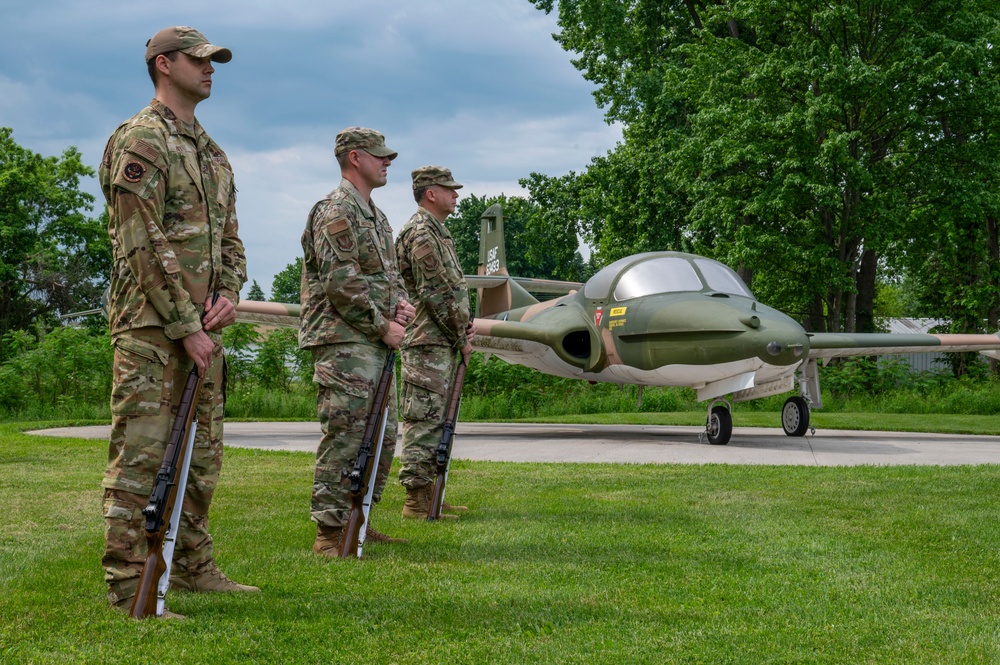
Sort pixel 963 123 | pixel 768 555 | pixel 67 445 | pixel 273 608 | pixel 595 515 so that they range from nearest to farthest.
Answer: pixel 273 608 → pixel 768 555 → pixel 595 515 → pixel 67 445 → pixel 963 123

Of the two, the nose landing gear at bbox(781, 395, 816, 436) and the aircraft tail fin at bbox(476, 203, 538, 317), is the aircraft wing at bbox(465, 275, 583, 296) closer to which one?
the aircraft tail fin at bbox(476, 203, 538, 317)

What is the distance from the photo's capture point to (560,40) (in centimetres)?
3497

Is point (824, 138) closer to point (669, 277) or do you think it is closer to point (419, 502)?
point (669, 277)

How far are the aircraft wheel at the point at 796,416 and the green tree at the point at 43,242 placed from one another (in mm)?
37398

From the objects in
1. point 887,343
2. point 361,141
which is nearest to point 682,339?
point 887,343

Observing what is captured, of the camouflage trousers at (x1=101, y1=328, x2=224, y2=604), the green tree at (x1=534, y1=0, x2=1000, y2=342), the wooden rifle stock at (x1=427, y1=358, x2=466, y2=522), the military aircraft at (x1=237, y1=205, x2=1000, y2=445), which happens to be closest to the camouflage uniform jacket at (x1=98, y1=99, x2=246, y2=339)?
the camouflage trousers at (x1=101, y1=328, x2=224, y2=604)

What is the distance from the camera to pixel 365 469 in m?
4.79

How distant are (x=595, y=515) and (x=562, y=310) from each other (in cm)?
881

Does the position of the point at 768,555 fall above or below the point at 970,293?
below

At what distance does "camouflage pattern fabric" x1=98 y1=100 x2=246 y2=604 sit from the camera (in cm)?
363

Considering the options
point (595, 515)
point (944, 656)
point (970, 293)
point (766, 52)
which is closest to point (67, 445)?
point (595, 515)

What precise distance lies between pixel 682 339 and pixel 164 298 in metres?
9.20

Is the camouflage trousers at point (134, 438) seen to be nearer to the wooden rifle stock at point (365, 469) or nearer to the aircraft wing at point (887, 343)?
the wooden rifle stock at point (365, 469)

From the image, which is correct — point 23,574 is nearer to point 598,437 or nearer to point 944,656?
point 944,656
